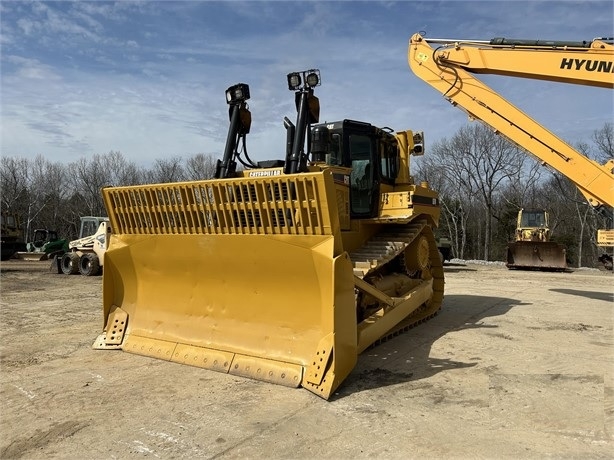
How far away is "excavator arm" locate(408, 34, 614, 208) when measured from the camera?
861cm

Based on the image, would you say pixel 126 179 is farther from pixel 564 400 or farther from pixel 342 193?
pixel 564 400

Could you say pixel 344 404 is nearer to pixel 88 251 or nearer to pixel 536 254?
pixel 88 251

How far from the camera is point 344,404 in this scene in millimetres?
4145

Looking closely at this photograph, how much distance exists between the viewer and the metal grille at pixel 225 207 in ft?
14.7

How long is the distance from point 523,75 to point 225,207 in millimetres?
7226

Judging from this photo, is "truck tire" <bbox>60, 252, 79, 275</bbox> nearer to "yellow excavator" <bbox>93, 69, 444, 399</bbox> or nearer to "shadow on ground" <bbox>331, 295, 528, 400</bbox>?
"yellow excavator" <bbox>93, 69, 444, 399</bbox>

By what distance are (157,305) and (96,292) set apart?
778 centimetres

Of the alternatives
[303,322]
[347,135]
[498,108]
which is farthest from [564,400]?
[498,108]

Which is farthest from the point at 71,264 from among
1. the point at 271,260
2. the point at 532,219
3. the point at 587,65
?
the point at 532,219

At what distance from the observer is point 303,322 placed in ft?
15.4

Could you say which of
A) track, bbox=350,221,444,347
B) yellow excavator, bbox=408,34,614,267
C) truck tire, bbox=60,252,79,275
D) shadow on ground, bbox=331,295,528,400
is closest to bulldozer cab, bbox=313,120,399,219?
track, bbox=350,221,444,347

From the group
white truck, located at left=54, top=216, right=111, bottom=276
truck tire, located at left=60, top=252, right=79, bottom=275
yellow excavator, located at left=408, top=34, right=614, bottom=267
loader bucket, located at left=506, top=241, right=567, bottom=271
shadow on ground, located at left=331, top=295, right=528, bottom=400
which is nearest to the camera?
shadow on ground, located at left=331, top=295, right=528, bottom=400

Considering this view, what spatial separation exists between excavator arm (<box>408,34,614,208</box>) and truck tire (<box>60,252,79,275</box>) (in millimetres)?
13960

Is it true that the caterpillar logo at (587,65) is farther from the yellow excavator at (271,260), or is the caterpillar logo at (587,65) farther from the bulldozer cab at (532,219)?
the bulldozer cab at (532,219)
